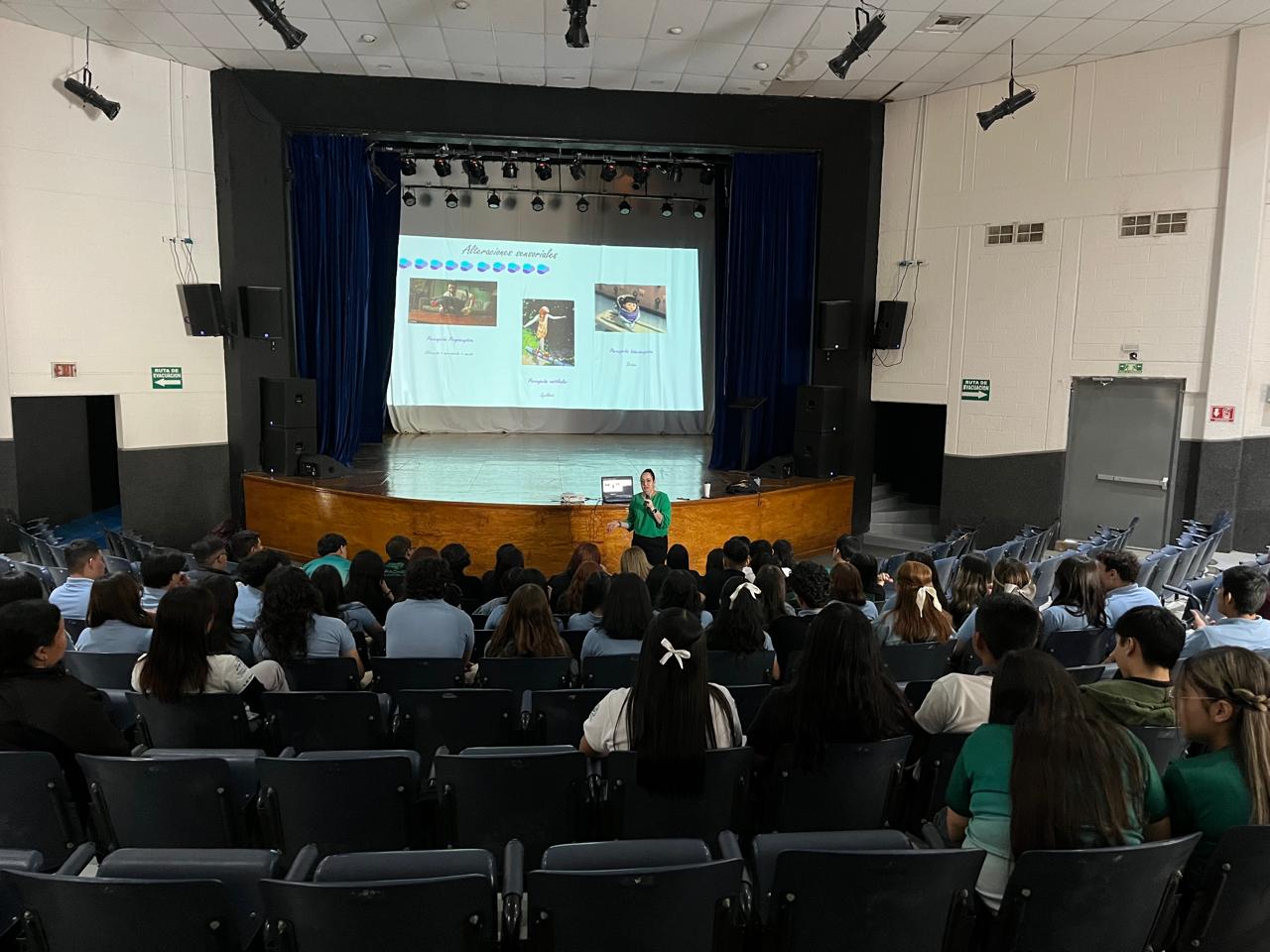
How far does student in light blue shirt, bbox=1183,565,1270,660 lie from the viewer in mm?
4023

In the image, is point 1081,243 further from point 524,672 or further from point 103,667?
point 103,667

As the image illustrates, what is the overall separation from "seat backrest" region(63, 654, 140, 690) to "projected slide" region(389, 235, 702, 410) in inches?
433

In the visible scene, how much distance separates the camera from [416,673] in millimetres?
4047

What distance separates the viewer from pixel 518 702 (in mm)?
3969

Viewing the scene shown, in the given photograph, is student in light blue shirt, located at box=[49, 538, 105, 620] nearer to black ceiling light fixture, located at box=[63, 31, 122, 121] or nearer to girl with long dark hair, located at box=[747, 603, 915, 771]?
girl with long dark hair, located at box=[747, 603, 915, 771]

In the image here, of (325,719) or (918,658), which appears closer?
(325,719)

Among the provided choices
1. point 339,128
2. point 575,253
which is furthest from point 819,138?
point 339,128

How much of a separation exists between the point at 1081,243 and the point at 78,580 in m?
10.2

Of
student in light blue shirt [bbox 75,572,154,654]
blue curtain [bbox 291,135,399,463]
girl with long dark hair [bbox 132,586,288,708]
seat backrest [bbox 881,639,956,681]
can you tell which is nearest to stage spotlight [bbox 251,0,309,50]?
blue curtain [bbox 291,135,399,463]

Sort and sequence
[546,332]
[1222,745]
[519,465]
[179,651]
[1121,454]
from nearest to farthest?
[1222,745]
[179,651]
[1121,454]
[519,465]
[546,332]

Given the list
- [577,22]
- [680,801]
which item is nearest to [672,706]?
[680,801]

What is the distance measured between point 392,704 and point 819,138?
32.2 ft

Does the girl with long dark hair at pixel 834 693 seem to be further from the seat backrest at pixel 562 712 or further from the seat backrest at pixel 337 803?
the seat backrest at pixel 337 803

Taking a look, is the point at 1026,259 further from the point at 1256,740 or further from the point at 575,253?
the point at 1256,740
